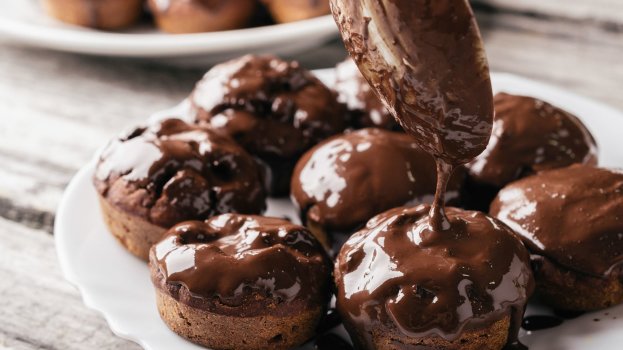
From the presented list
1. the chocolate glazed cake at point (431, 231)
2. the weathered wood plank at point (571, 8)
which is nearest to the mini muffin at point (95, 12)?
the weathered wood plank at point (571, 8)

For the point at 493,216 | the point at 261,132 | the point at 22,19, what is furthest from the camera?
the point at 22,19

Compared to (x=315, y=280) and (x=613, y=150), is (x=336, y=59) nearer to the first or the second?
(x=613, y=150)

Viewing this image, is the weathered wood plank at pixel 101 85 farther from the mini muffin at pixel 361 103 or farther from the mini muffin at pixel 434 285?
the mini muffin at pixel 434 285

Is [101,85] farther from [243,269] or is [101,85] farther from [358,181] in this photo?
[243,269]

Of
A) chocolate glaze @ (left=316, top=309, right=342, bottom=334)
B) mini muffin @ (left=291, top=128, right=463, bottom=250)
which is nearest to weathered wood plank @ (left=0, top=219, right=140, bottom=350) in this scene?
chocolate glaze @ (left=316, top=309, right=342, bottom=334)

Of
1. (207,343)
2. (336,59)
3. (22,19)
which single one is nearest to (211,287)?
(207,343)

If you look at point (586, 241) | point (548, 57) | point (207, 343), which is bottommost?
point (548, 57)
